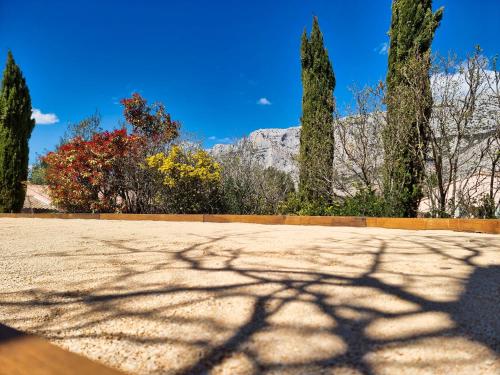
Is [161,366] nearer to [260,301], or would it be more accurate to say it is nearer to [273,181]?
[260,301]

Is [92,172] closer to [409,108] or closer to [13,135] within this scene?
[13,135]

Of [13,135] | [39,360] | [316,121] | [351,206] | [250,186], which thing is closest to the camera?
[39,360]

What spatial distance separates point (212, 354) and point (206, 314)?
0.31 metres

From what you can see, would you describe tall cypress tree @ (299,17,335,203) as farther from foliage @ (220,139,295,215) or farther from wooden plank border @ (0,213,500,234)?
wooden plank border @ (0,213,500,234)

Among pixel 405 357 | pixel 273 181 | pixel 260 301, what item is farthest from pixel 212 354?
pixel 273 181

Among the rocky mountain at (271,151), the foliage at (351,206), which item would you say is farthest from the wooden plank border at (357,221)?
the rocky mountain at (271,151)

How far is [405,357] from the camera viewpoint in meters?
1.00

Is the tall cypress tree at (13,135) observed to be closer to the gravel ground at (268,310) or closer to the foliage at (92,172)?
the foliage at (92,172)

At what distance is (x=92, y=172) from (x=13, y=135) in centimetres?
420

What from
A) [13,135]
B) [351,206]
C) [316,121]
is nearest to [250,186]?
[316,121]

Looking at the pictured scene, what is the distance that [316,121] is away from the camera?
811cm

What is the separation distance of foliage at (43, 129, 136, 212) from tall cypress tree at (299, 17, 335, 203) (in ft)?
14.7

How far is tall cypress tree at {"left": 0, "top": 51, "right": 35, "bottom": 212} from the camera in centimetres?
1057

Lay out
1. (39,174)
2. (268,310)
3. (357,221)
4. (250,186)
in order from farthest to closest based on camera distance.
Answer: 1. (39,174)
2. (250,186)
3. (357,221)
4. (268,310)
